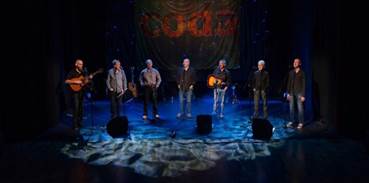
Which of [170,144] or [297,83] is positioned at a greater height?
[297,83]

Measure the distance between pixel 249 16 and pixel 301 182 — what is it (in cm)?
1212

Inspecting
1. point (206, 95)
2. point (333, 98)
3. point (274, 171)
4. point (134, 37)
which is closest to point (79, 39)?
point (134, 37)

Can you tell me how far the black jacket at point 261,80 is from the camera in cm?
1370

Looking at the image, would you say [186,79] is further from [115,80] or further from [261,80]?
[261,80]

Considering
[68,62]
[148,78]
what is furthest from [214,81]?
[68,62]

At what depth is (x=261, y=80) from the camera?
541 inches

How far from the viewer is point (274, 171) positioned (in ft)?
30.1

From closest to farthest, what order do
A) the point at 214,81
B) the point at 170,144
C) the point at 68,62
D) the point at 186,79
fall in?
the point at 170,144, the point at 186,79, the point at 214,81, the point at 68,62

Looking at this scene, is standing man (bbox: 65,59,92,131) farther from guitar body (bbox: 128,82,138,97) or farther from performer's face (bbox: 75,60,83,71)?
guitar body (bbox: 128,82,138,97)

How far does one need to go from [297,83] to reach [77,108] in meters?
6.54

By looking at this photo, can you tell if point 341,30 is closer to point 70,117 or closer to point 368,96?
point 368,96

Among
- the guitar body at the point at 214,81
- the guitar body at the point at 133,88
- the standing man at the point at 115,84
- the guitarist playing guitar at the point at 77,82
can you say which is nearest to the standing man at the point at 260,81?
the guitar body at the point at 214,81

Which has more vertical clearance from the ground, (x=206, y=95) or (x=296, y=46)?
(x=296, y=46)

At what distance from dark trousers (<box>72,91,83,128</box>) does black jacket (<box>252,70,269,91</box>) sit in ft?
17.7
